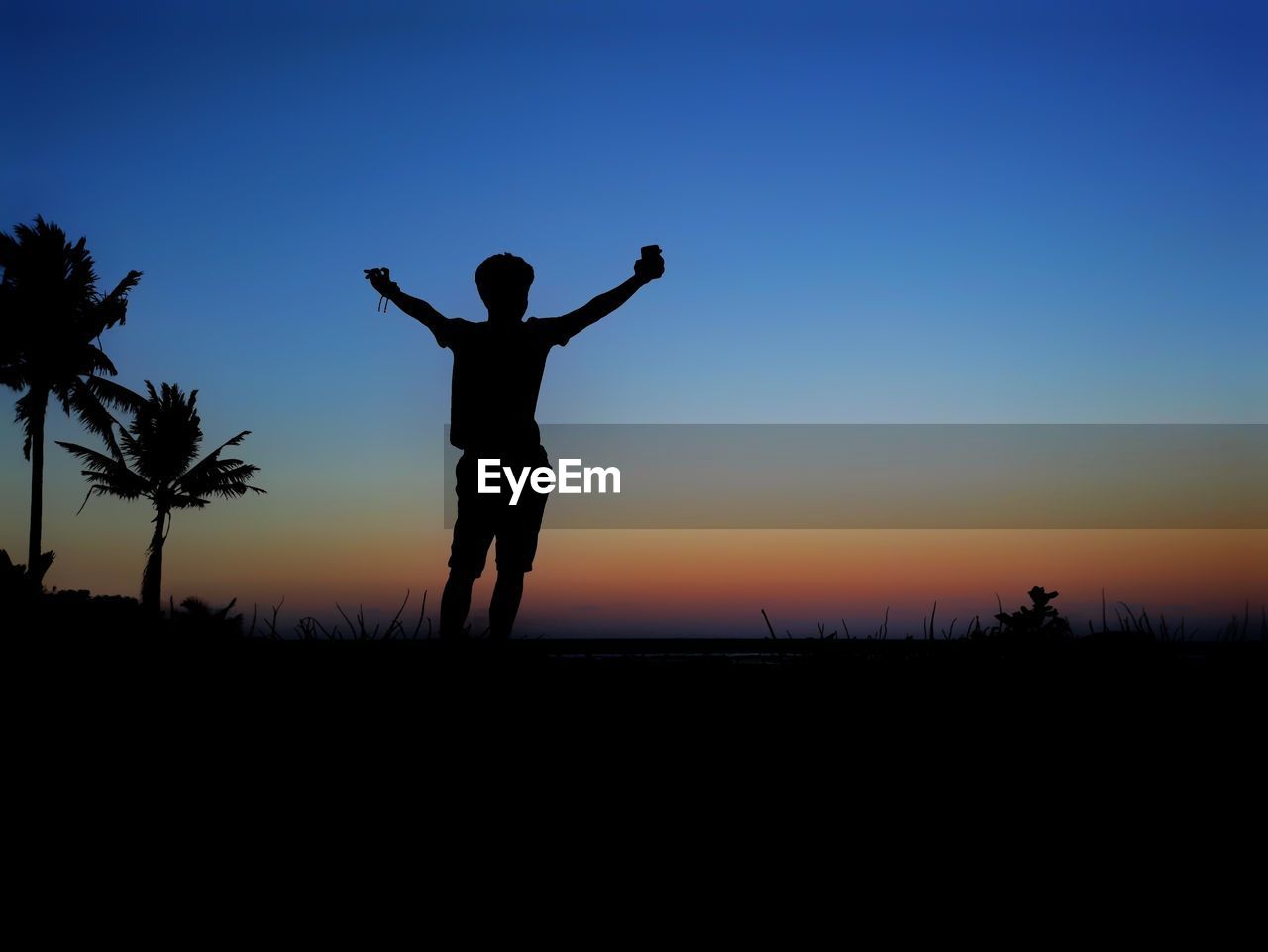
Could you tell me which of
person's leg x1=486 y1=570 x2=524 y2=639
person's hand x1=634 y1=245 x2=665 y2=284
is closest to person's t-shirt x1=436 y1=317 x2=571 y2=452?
person's hand x1=634 y1=245 x2=665 y2=284

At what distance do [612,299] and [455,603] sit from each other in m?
1.82

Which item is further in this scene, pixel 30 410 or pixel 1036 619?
pixel 30 410

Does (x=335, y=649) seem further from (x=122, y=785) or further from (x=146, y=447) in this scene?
(x=146, y=447)

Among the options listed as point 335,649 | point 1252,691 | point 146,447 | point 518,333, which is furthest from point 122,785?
point 146,447

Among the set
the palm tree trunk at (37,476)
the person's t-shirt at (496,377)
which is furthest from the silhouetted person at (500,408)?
the palm tree trunk at (37,476)

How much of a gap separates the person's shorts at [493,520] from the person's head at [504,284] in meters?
0.76

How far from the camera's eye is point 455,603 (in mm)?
5359

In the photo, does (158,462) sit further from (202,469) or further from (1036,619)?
(1036,619)

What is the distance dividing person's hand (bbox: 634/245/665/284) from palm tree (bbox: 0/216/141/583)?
93.2 feet

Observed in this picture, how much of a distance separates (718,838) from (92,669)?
289cm

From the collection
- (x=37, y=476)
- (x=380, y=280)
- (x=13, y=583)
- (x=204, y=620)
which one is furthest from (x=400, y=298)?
(x=37, y=476)

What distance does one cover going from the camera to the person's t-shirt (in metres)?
5.35

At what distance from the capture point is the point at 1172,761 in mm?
3164

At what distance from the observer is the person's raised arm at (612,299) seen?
545 centimetres
